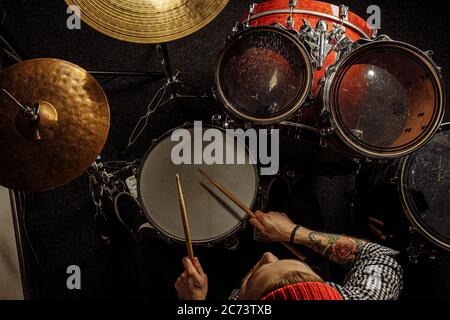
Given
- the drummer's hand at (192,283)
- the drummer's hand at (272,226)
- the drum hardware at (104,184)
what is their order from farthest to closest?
the drum hardware at (104,184)
the drummer's hand at (272,226)
the drummer's hand at (192,283)

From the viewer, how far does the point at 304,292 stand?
1140 millimetres

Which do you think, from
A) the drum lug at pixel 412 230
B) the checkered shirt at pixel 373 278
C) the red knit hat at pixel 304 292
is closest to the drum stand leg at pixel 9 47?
the checkered shirt at pixel 373 278

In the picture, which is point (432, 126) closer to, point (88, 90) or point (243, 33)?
point (243, 33)

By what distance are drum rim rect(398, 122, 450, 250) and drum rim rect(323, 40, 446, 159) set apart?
0.20 m

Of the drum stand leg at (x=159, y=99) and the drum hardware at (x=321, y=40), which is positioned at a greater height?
the drum hardware at (x=321, y=40)

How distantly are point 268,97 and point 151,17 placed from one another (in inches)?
19.9

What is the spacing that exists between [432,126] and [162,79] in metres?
1.44

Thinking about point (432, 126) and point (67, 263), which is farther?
point (67, 263)

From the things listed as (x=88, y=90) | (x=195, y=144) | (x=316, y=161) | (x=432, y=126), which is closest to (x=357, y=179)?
(x=316, y=161)

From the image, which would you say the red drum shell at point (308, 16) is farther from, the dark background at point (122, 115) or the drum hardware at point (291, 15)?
the dark background at point (122, 115)

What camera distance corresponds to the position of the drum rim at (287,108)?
4.62ft

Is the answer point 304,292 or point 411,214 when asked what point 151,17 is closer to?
point 304,292

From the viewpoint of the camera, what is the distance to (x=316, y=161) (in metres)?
2.00

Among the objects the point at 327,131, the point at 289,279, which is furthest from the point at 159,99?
the point at 289,279
